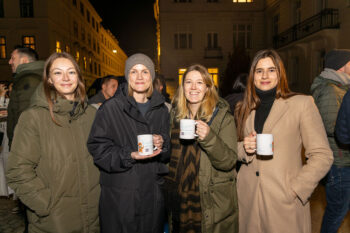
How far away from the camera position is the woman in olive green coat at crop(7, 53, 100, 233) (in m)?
2.00

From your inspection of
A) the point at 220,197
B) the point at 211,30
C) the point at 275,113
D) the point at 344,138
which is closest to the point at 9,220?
the point at 220,197

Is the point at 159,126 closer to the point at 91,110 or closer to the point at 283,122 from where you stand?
the point at 91,110

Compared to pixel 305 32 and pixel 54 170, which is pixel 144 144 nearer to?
pixel 54 170

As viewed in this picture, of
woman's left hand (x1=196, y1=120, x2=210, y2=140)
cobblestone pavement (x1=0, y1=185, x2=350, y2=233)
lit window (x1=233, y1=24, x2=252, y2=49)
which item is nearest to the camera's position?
woman's left hand (x1=196, y1=120, x2=210, y2=140)

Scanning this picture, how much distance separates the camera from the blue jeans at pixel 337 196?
2756 millimetres

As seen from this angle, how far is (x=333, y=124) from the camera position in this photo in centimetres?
286

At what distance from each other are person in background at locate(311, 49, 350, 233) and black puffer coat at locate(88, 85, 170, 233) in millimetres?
2119

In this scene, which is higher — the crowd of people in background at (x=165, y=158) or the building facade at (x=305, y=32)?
the building facade at (x=305, y=32)

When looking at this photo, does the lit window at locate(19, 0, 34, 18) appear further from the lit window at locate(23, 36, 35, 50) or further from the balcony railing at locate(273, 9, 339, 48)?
the balcony railing at locate(273, 9, 339, 48)

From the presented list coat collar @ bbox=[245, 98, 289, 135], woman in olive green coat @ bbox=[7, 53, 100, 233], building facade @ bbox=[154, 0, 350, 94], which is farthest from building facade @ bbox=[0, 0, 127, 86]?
coat collar @ bbox=[245, 98, 289, 135]

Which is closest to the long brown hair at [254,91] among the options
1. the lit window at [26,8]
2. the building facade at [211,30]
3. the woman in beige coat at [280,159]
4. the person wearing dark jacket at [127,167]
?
the woman in beige coat at [280,159]

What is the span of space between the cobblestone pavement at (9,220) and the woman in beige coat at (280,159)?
13.1 ft

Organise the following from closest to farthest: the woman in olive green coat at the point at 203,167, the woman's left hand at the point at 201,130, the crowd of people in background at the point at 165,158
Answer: the crowd of people in background at the point at 165,158 → the woman's left hand at the point at 201,130 → the woman in olive green coat at the point at 203,167

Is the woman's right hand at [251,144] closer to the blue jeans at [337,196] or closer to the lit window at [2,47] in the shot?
the blue jeans at [337,196]
